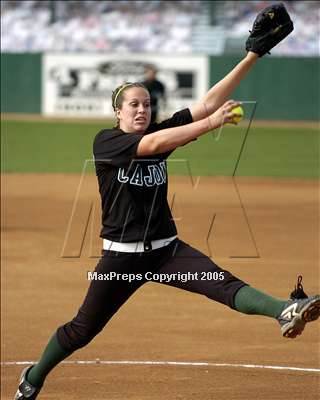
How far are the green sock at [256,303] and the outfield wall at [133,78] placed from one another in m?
27.4

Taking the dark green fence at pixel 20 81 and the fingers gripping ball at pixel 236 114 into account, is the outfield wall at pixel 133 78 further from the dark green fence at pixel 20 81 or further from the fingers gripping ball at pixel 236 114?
the fingers gripping ball at pixel 236 114

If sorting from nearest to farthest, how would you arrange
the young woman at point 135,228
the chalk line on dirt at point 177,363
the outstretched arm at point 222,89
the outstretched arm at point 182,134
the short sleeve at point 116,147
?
the outstretched arm at point 182,134 → the short sleeve at point 116,147 → the young woman at point 135,228 → the outstretched arm at point 222,89 → the chalk line on dirt at point 177,363

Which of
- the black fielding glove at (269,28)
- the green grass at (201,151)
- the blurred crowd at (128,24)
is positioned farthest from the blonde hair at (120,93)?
the blurred crowd at (128,24)

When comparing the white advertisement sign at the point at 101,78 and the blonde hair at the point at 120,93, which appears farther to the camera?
the white advertisement sign at the point at 101,78

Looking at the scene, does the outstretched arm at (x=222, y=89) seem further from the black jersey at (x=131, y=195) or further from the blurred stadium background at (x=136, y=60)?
the blurred stadium background at (x=136, y=60)

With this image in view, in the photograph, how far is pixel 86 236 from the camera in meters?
13.7

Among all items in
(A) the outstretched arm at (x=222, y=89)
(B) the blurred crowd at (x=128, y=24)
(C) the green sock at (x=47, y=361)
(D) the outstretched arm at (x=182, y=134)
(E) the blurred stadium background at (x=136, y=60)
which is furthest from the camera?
(B) the blurred crowd at (x=128, y=24)

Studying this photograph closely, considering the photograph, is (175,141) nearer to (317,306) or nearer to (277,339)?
(317,306)

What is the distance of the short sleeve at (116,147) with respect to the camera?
5672 millimetres

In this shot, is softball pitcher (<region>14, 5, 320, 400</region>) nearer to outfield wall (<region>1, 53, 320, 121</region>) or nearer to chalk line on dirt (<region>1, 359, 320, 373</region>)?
chalk line on dirt (<region>1, 359, 320, 373</region>)

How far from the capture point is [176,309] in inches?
395

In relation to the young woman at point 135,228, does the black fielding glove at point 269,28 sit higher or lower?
higher

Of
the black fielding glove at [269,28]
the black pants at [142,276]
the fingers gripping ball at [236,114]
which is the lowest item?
the black pants at [142,276]

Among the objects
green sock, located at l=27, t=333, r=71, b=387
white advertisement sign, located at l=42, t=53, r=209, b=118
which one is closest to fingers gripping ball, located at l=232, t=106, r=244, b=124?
green sock, located at l=27, t=333, r=71, b=387
